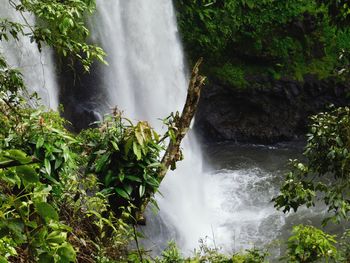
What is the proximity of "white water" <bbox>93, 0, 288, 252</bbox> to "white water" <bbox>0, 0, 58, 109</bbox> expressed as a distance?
157 cm

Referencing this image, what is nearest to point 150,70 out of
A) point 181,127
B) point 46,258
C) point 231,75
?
point 231,75

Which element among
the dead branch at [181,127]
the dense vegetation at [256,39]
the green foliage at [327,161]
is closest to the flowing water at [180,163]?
the dense vegetation at [256,39]

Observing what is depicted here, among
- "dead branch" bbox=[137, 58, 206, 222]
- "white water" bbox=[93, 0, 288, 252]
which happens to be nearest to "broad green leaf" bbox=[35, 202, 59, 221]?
"dead branch" bbox=[137, 58, 206, 222]

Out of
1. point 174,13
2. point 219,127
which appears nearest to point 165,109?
point 219,127

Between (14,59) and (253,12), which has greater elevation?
(253,12)

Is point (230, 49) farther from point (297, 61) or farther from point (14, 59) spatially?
point (14, 59)

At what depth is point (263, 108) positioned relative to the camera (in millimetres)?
14438

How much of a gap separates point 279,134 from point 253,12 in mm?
4095

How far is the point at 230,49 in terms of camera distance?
49.3 feet

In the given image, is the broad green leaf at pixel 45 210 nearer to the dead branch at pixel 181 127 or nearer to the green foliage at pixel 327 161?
the dead branch at pixel 181 127

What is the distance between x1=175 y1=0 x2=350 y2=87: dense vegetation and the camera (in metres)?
14.6

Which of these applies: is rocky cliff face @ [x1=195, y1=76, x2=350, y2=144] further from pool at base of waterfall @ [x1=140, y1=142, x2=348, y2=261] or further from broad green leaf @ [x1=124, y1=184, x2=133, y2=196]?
broad green leaf @ [x1=124, y1=184, x2=133, y2=196]

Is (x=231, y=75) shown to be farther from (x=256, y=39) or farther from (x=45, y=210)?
(x=45, y=210)

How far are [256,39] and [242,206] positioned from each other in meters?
6.66
